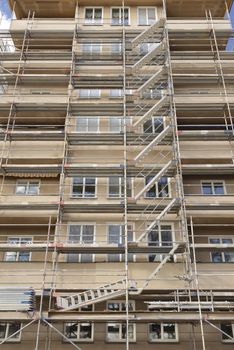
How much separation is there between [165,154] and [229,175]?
10.4 feet

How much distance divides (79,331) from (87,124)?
9694mm

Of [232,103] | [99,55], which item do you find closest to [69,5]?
[99,55]

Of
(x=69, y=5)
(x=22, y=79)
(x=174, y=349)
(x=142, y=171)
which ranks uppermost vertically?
(x=69, y=5)

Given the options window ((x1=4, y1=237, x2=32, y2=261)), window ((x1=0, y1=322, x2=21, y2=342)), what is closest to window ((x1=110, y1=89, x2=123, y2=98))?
window ((x1=4, y1=237, x2=32, y2=261))

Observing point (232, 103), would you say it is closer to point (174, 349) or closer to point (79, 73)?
point (79, 73)

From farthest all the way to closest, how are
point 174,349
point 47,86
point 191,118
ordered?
point 47,86
point 191,118
point 174,349

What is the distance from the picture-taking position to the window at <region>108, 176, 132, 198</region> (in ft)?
62.8

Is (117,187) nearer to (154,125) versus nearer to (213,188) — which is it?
(154,125)

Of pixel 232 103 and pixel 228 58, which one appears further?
pixel 228 58

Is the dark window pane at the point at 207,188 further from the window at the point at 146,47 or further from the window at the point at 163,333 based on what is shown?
the window at the point at 146,47

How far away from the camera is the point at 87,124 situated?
21.5 meters

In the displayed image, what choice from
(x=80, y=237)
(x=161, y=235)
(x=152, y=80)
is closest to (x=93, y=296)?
(x=80, y=237)

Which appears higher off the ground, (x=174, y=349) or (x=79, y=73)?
(x=79, y=73)

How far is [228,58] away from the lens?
24.1 meters
